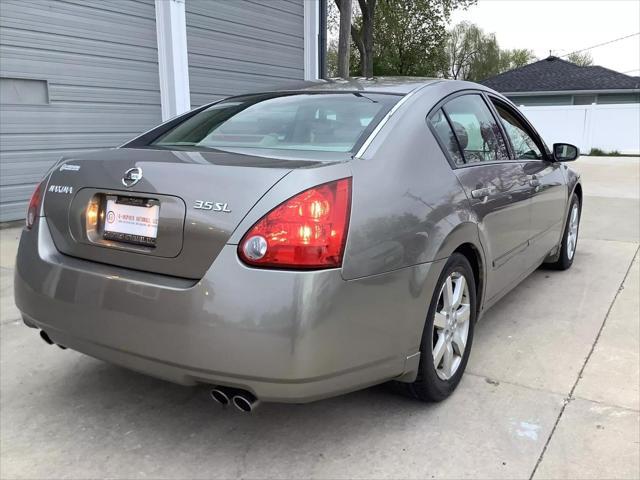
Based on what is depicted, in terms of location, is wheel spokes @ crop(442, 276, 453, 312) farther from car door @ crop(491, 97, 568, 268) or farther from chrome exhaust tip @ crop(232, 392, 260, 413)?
car door @ crop(491, 97, 568, 268)

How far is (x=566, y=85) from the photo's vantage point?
3080cm

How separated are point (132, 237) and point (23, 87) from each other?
6.19m

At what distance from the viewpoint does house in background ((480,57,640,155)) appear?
81.0 feet

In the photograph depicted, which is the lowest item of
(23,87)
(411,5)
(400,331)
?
(400,331)

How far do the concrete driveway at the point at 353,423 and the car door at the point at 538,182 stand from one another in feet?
2.45

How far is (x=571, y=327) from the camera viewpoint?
3.92 metres

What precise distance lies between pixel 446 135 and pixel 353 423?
1501mm

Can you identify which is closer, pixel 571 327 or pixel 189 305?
pixel 189 305

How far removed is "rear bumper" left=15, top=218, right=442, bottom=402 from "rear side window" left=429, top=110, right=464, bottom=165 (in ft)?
2.42

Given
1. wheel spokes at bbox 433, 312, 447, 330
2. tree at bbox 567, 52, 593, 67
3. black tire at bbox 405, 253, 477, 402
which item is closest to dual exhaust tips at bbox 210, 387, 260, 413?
black tire at bbox 405, 253, 477, 402

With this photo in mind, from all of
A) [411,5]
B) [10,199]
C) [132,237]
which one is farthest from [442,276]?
[411,5]

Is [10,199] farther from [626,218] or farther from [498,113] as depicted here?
[626,218]

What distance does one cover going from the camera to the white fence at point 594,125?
80.3 feet

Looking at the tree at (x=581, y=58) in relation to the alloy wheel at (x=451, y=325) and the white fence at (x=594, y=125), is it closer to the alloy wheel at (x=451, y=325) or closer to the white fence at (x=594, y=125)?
the white fence at (x=594, y=125)
